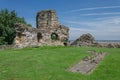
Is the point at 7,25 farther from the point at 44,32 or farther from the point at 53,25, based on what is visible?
the point at 44,32

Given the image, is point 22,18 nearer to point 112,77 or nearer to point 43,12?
point 43,12

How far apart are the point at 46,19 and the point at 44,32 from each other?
3.57 metres

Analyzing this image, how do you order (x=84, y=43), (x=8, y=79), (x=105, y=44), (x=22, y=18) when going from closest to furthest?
(x=8, y=79) < (x=105, y=44) < (x=84, y=43) < (x=22, y=18)

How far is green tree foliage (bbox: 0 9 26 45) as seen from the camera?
42.4 m

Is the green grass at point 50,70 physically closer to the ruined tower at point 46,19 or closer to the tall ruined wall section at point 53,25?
the tall ruined wall section at point 53,25

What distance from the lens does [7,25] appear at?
4328 cm

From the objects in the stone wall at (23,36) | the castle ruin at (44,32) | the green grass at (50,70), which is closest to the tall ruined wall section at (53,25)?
the castle ruin at (44,32)

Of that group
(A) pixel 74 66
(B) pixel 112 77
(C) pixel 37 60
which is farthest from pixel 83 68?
(C) pixel 37 60

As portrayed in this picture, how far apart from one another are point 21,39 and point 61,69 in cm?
1641

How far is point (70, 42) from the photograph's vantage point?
36250mm

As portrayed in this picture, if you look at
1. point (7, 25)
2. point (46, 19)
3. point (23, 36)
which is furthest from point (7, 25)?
point (23, 36)

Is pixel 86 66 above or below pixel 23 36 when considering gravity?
below

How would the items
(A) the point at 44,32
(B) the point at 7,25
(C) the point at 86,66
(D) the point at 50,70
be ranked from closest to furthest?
1. (D) the point at 50,70
2. (C) the point at 86,66
3. (A) the point at 44,32
4. (B) the point at 7,25

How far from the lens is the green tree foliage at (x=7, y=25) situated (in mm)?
42394
